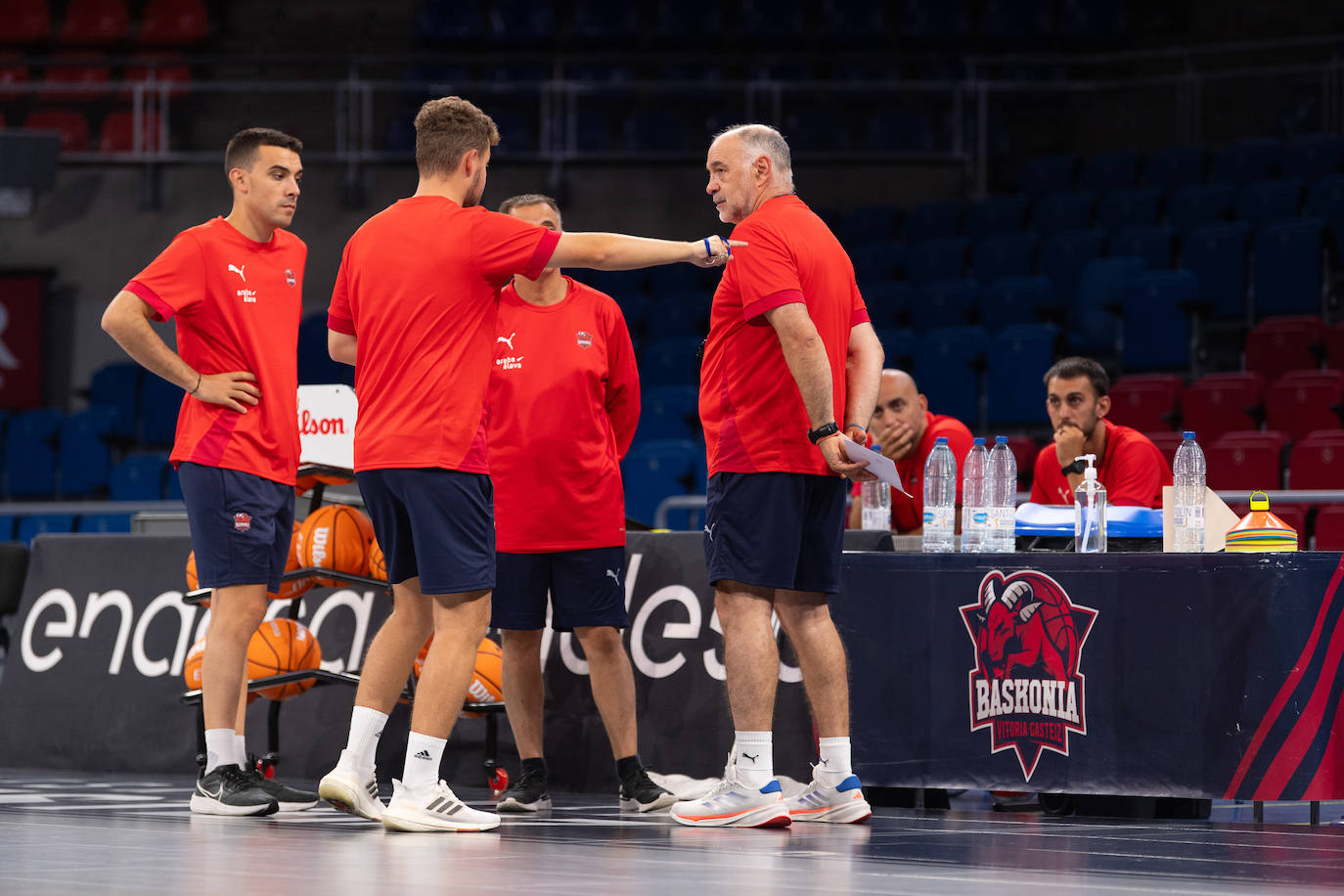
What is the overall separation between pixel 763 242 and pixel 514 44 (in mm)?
12887

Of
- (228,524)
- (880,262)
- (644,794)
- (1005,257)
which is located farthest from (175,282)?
(880,262)

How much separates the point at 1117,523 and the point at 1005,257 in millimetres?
7777

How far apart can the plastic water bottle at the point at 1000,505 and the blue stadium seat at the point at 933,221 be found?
Result: 28.3ft

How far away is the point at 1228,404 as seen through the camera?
10.5 m

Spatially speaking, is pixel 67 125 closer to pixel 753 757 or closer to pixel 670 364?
pixel 670 364

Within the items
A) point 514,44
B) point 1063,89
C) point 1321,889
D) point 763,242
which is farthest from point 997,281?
point 1321,889

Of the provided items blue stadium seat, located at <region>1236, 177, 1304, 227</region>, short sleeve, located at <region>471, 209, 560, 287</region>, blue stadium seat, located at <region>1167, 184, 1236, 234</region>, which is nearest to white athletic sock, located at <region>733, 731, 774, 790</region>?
short sleeve, located at <region>471, 209, 560, 287</region>

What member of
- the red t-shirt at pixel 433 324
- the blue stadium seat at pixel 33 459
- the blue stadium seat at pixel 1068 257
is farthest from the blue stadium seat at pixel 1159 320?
the blue stadium seat at pixel 33 459

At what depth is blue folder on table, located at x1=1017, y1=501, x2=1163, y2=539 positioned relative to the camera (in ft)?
18.8

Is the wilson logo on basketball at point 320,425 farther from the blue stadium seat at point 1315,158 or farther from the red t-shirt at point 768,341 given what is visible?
the blue stadium seat at point 1315,158

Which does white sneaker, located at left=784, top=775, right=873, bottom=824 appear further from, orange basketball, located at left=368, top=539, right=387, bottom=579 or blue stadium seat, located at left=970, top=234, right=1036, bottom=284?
blue stadium seat, located at left=970, top=234, right=1036, bottom=284

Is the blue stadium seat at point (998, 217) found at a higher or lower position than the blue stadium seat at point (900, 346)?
higher

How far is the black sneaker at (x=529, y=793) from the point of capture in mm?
5430

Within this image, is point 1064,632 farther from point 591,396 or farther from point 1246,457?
point 1246,457
